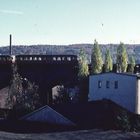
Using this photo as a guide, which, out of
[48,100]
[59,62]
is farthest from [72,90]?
[59,62]

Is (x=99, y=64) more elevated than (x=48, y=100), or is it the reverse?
(x=99, y=64)

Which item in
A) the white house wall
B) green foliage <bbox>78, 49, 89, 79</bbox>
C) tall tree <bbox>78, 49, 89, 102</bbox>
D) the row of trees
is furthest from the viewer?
the row of trees

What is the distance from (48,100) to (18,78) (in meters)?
7.69

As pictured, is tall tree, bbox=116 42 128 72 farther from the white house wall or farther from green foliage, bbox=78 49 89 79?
the white house wall

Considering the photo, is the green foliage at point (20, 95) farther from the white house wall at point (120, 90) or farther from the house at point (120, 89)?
the house at point (120, 89)

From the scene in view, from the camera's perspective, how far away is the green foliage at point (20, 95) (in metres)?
59.7

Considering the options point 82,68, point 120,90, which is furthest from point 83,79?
point 120,90

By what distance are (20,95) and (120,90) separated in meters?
16.1

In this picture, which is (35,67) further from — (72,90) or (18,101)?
(72,90)

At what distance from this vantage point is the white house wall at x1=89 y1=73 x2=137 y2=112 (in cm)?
5047

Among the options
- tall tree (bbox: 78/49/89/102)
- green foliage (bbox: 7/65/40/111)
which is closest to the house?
tall tree (bbox: 78/49/89/102)

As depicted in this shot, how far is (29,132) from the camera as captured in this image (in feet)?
144

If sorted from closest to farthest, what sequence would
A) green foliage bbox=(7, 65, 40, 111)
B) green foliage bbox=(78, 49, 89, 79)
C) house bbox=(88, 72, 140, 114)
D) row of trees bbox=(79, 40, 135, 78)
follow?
house bbox=(88, 72, 140, 114) → green foliage bbox=(7, 65, 40, 111) → green foliage bbox=(78, 49, 89, 79) → row of trees bbox=(79, 40, 135, 78)

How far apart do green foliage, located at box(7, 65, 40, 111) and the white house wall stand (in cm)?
1034
